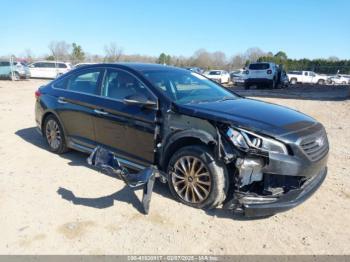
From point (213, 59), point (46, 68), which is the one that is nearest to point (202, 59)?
point (213, 59)

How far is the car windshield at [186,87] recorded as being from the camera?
448 cm

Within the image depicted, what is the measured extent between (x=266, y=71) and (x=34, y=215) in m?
21.6

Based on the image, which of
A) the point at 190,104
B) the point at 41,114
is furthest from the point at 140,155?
the point at 41,114

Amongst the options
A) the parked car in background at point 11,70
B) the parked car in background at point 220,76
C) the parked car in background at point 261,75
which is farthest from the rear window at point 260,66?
the parked car in background at point 11,70

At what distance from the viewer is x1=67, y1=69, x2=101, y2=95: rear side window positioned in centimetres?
519

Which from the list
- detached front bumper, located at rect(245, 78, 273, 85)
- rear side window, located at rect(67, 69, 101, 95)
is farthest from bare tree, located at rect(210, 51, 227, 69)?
rear side window, located at rect(67, 69, 101, 95)

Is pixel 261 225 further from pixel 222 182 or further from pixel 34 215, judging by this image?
pixel 34 215

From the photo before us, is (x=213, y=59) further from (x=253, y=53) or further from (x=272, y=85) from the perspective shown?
(x=272, y=85)

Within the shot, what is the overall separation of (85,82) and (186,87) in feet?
5.49

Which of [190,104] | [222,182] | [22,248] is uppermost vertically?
[190,104]

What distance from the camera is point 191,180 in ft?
13.2

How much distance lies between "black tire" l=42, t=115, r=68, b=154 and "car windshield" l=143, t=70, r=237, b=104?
2084 millimetres

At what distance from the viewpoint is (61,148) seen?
5930 mm

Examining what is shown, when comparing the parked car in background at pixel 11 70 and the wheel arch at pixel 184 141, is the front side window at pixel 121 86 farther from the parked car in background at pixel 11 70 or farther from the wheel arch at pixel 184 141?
the parked car in background at pixel 11 70
